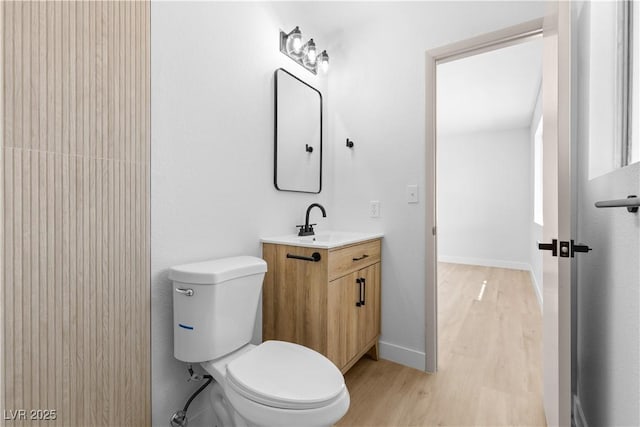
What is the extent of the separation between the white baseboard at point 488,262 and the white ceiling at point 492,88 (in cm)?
221

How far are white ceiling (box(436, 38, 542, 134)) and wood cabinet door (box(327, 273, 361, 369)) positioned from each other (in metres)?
2.23

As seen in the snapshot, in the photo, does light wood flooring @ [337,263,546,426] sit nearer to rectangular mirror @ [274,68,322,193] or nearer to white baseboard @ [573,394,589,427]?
white baseboard @ [573,394,589,427]

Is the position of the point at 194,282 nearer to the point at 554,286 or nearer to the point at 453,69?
the point at 554,286

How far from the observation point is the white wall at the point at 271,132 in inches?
53.5

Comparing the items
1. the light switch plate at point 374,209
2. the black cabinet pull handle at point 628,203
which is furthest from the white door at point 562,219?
the light switch plate at point 374,209

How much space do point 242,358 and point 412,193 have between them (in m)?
1.41

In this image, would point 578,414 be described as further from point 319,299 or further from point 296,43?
point 296,43

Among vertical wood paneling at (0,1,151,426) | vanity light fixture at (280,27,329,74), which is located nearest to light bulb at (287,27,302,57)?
vanity light fixture at (280,27,329,74)

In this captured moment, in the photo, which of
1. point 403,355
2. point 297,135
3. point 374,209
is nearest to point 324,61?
point 297,135

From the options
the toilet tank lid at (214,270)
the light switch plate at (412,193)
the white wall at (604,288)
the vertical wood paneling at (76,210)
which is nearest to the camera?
the white wall at (604,288)

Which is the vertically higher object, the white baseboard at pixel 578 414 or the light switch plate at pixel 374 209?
the light switch plate at pixel 374 209

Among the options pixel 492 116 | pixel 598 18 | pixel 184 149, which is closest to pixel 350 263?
pixel 184 149

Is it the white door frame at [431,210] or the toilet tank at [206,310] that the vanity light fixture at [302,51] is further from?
the toilet tank at [206,310]

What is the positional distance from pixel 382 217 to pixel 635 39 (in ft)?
4.70
